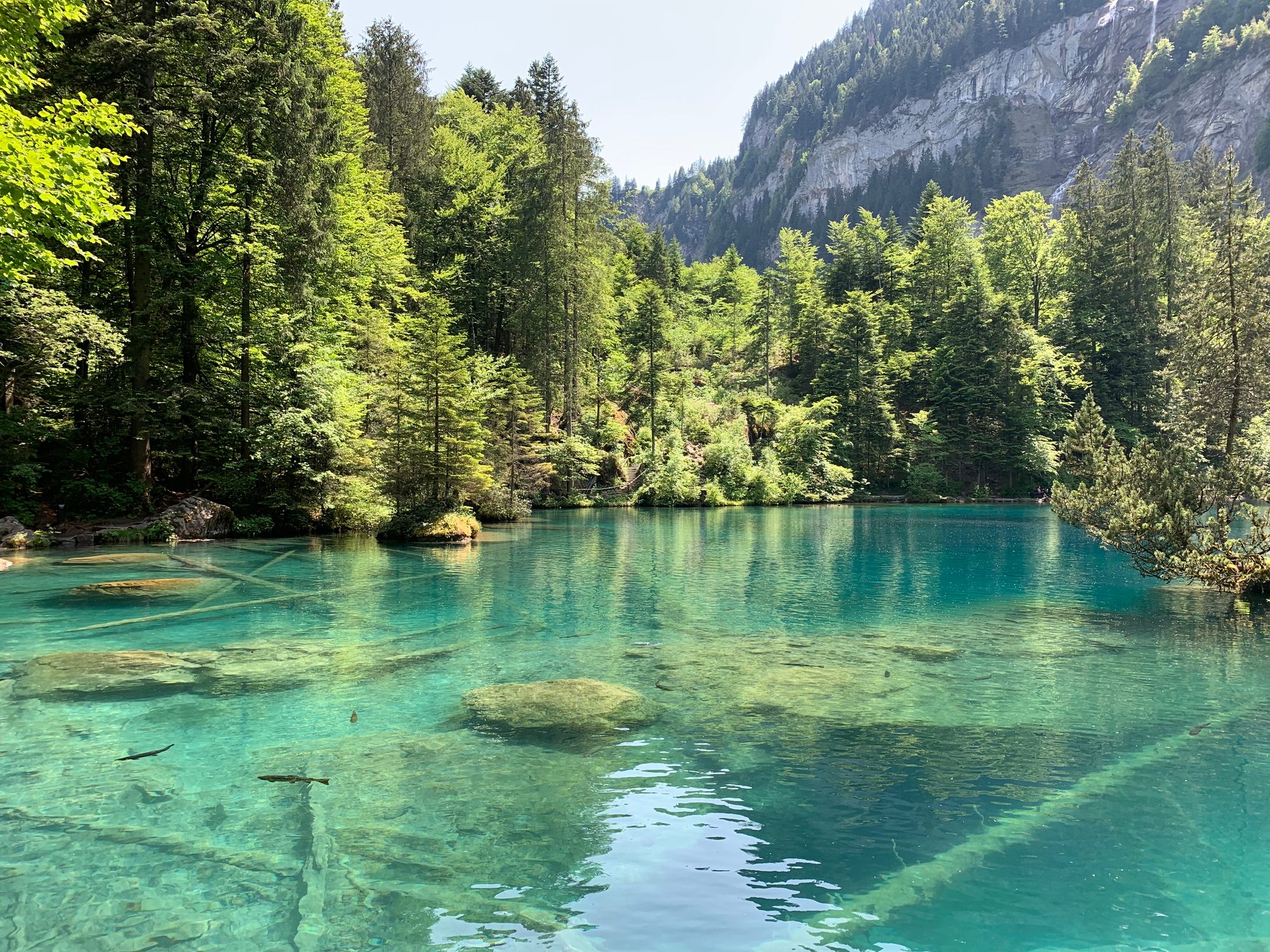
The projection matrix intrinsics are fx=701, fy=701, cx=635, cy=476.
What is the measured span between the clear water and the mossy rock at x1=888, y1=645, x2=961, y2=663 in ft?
0.27

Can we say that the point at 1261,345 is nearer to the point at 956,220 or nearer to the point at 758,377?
the point at 758,377

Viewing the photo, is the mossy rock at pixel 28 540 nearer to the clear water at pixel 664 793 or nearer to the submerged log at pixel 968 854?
the clear water at pixel 664 793

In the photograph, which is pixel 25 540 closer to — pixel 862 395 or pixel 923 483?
pixel 862 395

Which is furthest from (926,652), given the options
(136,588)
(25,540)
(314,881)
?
(25,540)

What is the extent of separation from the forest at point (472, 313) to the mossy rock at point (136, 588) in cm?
560

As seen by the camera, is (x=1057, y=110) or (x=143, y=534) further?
(x=1057, y=110)

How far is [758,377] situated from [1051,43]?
117 meters

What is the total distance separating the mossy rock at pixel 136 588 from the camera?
1274 centimetres

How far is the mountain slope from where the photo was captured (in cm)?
9631

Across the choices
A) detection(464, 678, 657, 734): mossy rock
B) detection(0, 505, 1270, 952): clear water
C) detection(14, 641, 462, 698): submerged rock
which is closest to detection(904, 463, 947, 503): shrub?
detection(0, 505, 1270, 952): clear water

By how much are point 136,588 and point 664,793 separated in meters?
12.2

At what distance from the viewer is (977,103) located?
5315 inches

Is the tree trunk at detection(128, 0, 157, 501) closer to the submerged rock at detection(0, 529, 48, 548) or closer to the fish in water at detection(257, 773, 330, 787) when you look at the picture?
the submerged rock at detection(0, 529, 48, 548)

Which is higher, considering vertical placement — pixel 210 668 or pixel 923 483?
pixel 923 483
